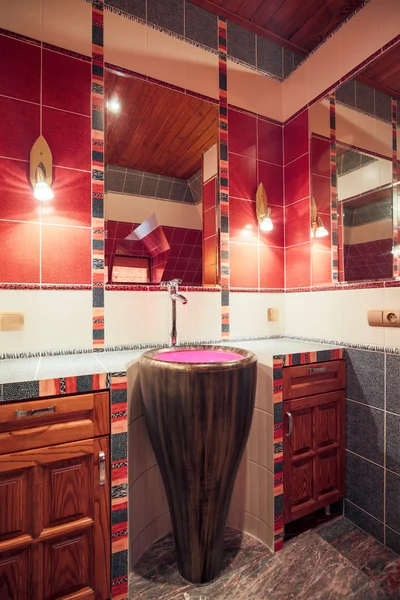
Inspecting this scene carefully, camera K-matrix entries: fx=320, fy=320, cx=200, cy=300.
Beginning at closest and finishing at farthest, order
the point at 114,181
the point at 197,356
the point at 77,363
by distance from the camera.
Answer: the point at 77,363 → the point at 197,356 → the point at 114,181

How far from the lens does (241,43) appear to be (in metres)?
2.03

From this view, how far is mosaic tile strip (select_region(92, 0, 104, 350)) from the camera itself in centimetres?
159

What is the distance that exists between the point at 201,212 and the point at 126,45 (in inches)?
37.1

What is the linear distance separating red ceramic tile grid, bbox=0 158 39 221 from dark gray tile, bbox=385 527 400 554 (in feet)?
7.17

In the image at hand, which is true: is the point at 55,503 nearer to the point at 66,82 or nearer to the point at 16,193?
the point at 16,193

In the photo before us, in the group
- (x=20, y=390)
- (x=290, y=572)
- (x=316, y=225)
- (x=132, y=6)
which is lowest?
(x=290, y=572)

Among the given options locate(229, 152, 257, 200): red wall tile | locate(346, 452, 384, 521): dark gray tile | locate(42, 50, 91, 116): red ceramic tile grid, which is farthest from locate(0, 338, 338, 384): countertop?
locate(42, 50, 91, 116): red ceramic tile grid

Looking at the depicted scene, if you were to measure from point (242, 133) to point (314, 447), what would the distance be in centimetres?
186

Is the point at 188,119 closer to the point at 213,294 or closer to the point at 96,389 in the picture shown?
the point at 213,294

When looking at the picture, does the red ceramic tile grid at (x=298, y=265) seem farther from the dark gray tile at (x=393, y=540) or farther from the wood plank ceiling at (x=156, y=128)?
the dark gray tile at (x=393, y=540)

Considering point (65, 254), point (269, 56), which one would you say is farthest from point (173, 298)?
point (269, 56)

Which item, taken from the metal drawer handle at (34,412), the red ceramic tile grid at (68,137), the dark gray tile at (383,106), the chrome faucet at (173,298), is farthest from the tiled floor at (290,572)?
the dark gray tile at (383,106)

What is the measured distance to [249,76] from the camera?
2.06 meters

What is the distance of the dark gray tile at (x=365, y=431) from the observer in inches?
60.9
